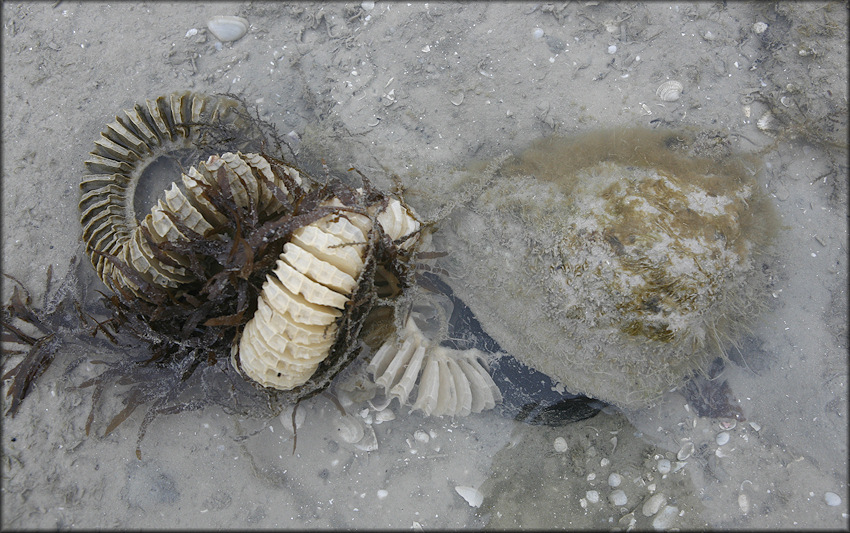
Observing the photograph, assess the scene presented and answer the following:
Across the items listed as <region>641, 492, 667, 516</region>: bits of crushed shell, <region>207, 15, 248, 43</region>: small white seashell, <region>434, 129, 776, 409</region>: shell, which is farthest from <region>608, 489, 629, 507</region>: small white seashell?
<region>207, 15, 248, 43</region>: small white seashell

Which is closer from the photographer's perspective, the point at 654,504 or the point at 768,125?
the point at 654,504

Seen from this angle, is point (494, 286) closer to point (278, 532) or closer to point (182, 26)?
point (278, 532)

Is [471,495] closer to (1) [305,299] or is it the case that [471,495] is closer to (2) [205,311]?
(1) [305,299]

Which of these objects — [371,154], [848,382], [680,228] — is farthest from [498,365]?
[848,382]

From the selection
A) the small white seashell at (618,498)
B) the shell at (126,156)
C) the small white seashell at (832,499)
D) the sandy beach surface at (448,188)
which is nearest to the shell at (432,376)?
the sandy beach surface at (448,188)

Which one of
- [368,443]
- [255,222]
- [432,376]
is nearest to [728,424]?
[432,376]

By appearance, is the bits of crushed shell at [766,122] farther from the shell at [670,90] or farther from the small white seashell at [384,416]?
the small white seashell at [384,416]

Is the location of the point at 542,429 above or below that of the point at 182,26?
below
